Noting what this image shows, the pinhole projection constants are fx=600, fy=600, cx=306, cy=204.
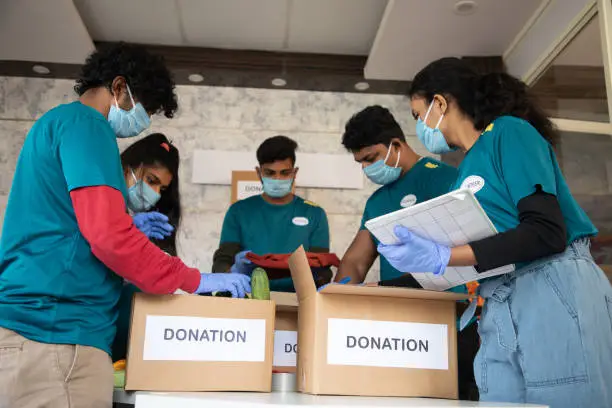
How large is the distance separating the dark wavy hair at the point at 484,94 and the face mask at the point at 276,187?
4.69ft

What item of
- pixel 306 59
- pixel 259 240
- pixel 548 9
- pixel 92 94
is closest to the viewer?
pixel 92 94

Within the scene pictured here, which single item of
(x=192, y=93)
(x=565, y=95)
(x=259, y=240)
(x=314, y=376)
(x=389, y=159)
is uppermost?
(x=192, y=93)

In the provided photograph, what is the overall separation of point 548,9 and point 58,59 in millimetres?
3091

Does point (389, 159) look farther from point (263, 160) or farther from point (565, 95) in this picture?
point (565, 95)

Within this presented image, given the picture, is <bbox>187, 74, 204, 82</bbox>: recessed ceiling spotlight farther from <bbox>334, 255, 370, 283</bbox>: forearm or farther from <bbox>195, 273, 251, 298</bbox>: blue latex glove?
<bbox>195, 273, 251, 298</bbox>: blue latex glove

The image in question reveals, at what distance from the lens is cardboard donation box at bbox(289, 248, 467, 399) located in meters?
1.35

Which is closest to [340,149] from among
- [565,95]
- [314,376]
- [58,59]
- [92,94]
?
[565,95]

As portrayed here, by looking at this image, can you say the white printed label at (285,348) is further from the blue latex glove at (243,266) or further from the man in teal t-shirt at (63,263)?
the blue latex glove at (243,266)

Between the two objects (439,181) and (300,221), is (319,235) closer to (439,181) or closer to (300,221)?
(300,221)

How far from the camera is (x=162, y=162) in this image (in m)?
2.34

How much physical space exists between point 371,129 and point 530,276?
1353 millimetres

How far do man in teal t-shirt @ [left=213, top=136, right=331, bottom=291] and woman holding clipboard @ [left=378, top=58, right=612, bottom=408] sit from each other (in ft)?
5.35

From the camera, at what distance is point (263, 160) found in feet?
10.1

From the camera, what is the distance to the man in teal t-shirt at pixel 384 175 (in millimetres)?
2449
